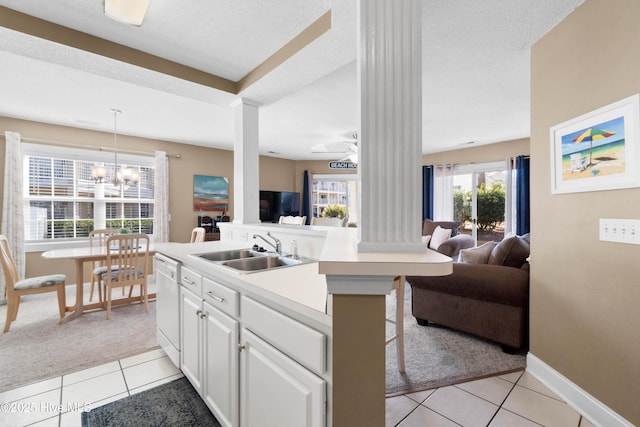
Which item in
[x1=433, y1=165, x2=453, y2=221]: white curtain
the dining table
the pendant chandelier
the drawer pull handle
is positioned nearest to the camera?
the drawer pull handle

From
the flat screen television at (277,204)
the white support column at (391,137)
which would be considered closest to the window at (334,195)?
the flat screen television at (277,204)

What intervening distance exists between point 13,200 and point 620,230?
5.95 m

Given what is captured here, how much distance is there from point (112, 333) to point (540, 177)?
388cm

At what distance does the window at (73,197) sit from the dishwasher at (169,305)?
307 cm

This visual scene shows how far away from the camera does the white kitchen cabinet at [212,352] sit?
1.35 metres

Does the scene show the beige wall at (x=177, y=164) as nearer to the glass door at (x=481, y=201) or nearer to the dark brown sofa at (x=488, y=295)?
the glass door at (x=481, y=201)

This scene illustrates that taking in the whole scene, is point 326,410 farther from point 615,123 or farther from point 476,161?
point 476,161

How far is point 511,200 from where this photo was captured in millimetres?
5227

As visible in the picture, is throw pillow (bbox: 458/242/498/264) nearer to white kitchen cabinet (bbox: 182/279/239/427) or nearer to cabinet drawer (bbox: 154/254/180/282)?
white kitchen cabinet (bbox: 182/279/239/427)

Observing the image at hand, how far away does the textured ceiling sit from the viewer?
69.2 inches

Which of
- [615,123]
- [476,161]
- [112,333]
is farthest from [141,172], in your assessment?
[476,161]

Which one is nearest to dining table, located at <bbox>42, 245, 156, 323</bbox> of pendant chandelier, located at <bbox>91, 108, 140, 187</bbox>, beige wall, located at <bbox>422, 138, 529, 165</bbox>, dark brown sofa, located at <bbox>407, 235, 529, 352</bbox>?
pendant chandelier, located at <bbox>91, 108, 140, 187</bbox>

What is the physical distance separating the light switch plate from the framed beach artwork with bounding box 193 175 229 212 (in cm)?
548

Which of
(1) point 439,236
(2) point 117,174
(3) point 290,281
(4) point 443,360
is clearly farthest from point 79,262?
(1) point 439,236
